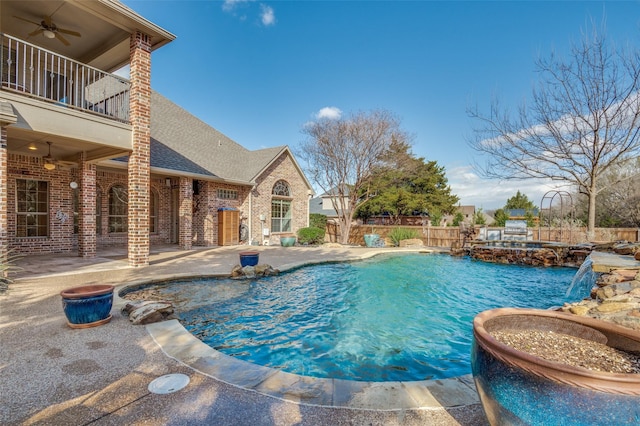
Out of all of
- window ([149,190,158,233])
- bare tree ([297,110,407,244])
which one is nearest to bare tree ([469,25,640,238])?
bare tree ([297,110,407,244])

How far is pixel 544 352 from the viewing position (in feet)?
6.64

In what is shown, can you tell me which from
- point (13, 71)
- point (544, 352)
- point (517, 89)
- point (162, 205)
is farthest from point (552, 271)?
point (13, 71)

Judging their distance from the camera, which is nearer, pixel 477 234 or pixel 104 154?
pixel 104 154

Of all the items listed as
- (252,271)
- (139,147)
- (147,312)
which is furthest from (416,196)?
(147,312)

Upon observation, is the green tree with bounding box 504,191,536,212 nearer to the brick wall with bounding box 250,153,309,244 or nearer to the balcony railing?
the brick wall with bounding box 250,153,309,244

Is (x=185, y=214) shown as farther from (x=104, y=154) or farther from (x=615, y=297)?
(x=615, y=297)

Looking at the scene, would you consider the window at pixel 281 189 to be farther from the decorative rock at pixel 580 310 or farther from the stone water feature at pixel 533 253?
the decorative rock at pixel 580 310

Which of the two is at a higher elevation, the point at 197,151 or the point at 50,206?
the point at 197,151

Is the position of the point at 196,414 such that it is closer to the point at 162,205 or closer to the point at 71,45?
the point at 71,45

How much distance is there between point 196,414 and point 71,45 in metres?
10.1

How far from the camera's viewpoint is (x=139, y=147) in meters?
7.84

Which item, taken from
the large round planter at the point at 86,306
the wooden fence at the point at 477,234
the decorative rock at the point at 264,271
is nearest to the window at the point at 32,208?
the decorative rock at the point at 264,271

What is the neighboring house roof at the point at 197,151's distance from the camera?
12.6 metres

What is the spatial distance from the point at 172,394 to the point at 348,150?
1544 centimetres
